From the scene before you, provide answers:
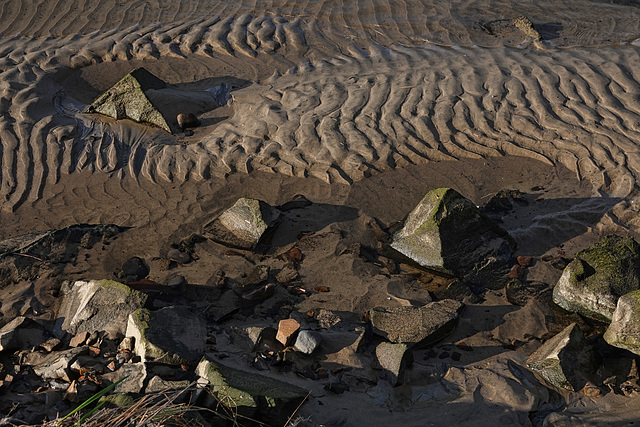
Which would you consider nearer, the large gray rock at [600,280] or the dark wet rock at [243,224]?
the large gray rock at [600,280]

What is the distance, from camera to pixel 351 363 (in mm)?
4125

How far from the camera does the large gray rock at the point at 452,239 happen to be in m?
5.17

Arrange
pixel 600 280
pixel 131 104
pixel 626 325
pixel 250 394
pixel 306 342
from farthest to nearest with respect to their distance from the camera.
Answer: pixel 131 104 < pixel 600 280 < pixel 626 325 < pixel 306 342 < pixel 250 394

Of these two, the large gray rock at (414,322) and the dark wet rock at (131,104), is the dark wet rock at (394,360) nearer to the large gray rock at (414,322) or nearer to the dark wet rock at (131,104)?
the large gray rock at (414,322)

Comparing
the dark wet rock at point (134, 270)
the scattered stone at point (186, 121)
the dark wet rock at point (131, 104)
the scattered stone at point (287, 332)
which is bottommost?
the dark wet rock at point (134, 270)

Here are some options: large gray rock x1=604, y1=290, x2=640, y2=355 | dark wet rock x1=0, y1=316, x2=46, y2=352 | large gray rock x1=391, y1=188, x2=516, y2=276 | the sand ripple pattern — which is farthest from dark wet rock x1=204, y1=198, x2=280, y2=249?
large gray rock x1=604, y1=290, x2=640, y2=355

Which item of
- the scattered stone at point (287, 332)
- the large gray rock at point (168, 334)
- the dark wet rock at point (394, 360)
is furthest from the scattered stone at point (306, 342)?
Result: the large gray rock at point (168, 334)

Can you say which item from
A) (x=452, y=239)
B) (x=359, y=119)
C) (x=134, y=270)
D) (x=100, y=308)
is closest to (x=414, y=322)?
(x=452, y=239)

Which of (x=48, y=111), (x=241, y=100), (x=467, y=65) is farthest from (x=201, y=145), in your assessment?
(x=467, y=65)

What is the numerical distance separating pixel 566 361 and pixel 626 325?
22.4 inches

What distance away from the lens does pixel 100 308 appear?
4355 mm

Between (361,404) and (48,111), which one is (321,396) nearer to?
(361,404)

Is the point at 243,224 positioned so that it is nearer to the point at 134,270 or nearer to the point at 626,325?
the point at 134,270

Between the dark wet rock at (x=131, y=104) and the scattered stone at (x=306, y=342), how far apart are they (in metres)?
3.82
